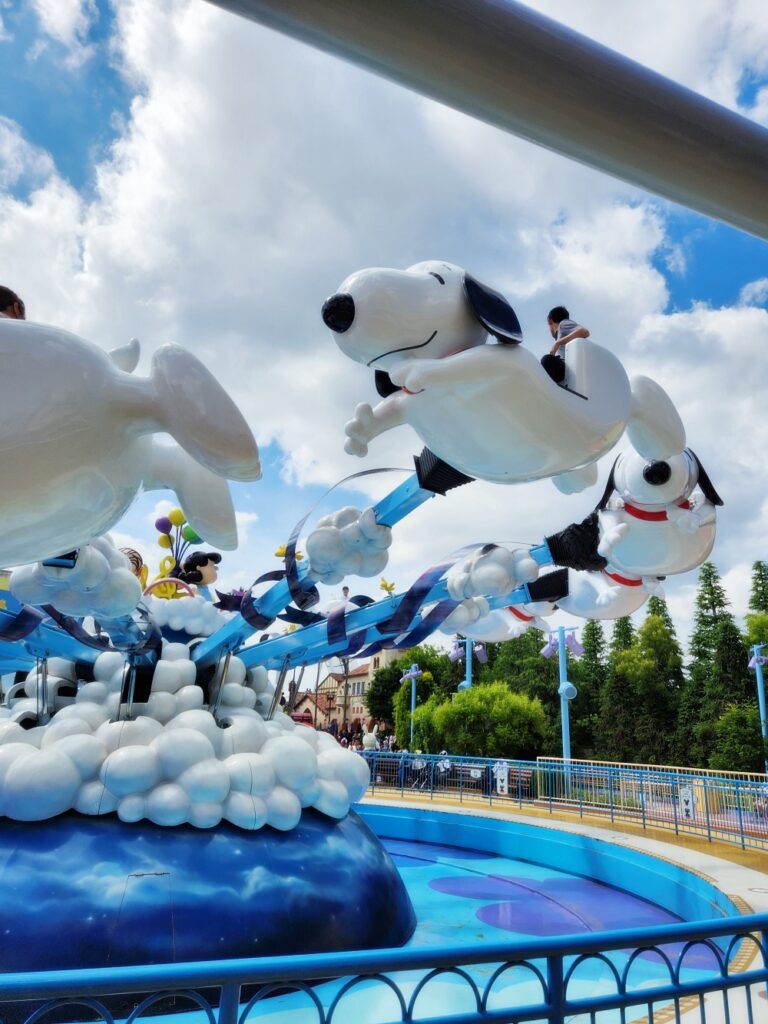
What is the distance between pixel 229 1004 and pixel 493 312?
2311mm

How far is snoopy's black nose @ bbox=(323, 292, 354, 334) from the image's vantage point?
221 centimetres

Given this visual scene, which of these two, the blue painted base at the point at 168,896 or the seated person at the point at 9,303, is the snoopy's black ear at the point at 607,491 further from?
the blue painted base at the point at 168,896

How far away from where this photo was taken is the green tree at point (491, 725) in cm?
2400

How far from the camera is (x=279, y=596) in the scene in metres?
5.74

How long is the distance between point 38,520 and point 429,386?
1.08 meters

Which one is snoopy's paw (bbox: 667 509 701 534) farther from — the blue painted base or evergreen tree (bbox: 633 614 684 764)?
evergreen tree (bbox: 633 614 684 764)

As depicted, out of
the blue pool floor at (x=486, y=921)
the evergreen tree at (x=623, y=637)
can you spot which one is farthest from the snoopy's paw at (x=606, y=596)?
the evergreen tree at (x=623, y=637)

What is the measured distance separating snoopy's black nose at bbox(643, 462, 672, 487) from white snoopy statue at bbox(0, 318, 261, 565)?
247 cm

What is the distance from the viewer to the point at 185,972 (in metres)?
2.29

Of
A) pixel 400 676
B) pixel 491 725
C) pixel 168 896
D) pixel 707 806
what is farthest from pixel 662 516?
pixel 400 676

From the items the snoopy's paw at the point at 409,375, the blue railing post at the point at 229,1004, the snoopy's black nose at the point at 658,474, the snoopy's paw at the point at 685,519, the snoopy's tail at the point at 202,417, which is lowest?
the blue railing post at the point at 229,1004

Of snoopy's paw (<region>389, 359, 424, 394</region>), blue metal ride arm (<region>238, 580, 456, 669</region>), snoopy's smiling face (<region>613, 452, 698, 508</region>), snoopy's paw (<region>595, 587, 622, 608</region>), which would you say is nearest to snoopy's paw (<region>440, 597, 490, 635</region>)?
blue metal ride arm (<region>238, 580, 456, 669</region>)

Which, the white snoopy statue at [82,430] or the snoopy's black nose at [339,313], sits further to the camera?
the snoopy's black nose at [339,313]

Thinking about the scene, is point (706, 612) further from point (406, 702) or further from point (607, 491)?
point (607, 491)
